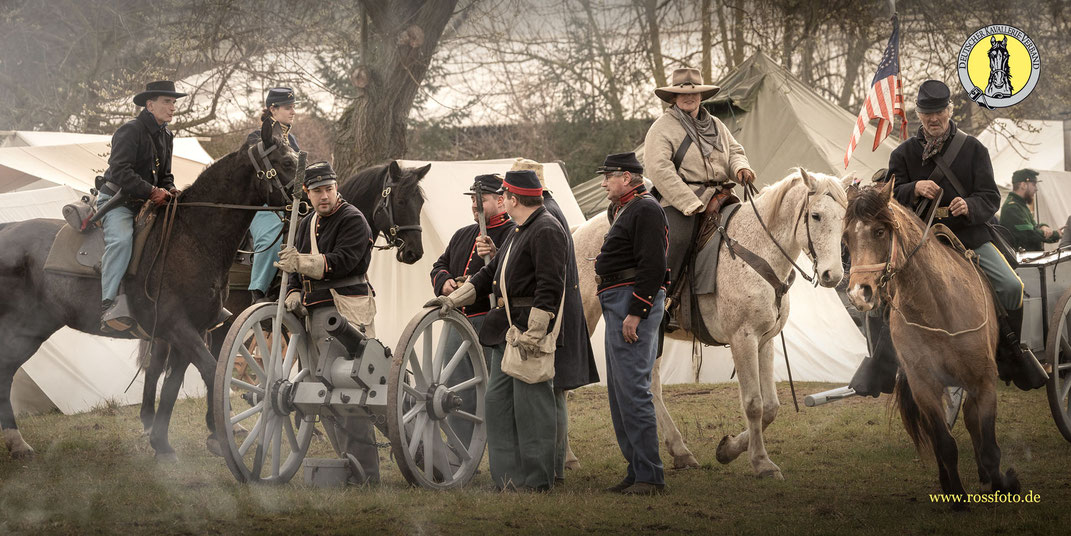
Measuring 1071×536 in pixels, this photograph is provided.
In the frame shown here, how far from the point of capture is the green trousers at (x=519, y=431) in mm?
4996

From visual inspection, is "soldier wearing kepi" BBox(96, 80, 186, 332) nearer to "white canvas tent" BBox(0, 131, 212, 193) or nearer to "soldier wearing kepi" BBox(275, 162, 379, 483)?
"soldier wearing kepi" BBox(275, 162, 379, 483)

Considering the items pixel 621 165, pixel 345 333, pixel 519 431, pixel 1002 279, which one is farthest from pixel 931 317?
pixel 345 333

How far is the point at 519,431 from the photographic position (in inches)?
198

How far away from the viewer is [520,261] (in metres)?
5.02

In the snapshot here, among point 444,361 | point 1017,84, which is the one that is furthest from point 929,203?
point 444,361

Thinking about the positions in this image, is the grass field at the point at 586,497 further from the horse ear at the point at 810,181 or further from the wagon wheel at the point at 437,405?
the horse ear at the point at 810,181

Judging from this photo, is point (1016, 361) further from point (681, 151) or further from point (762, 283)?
point (681, 151)

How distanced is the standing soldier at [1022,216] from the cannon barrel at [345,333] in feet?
22.3

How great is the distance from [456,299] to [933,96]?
2.76 metres

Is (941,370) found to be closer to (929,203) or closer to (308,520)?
(929,203)

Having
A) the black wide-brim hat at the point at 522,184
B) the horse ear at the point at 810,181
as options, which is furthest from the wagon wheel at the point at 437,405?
the horse ear at the point at 810,181

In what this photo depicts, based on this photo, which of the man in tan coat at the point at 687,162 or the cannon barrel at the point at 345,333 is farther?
the man in tan coat at the point at 687,162

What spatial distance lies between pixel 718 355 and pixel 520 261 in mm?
5519

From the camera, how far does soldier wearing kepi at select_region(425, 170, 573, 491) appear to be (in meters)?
4.90
